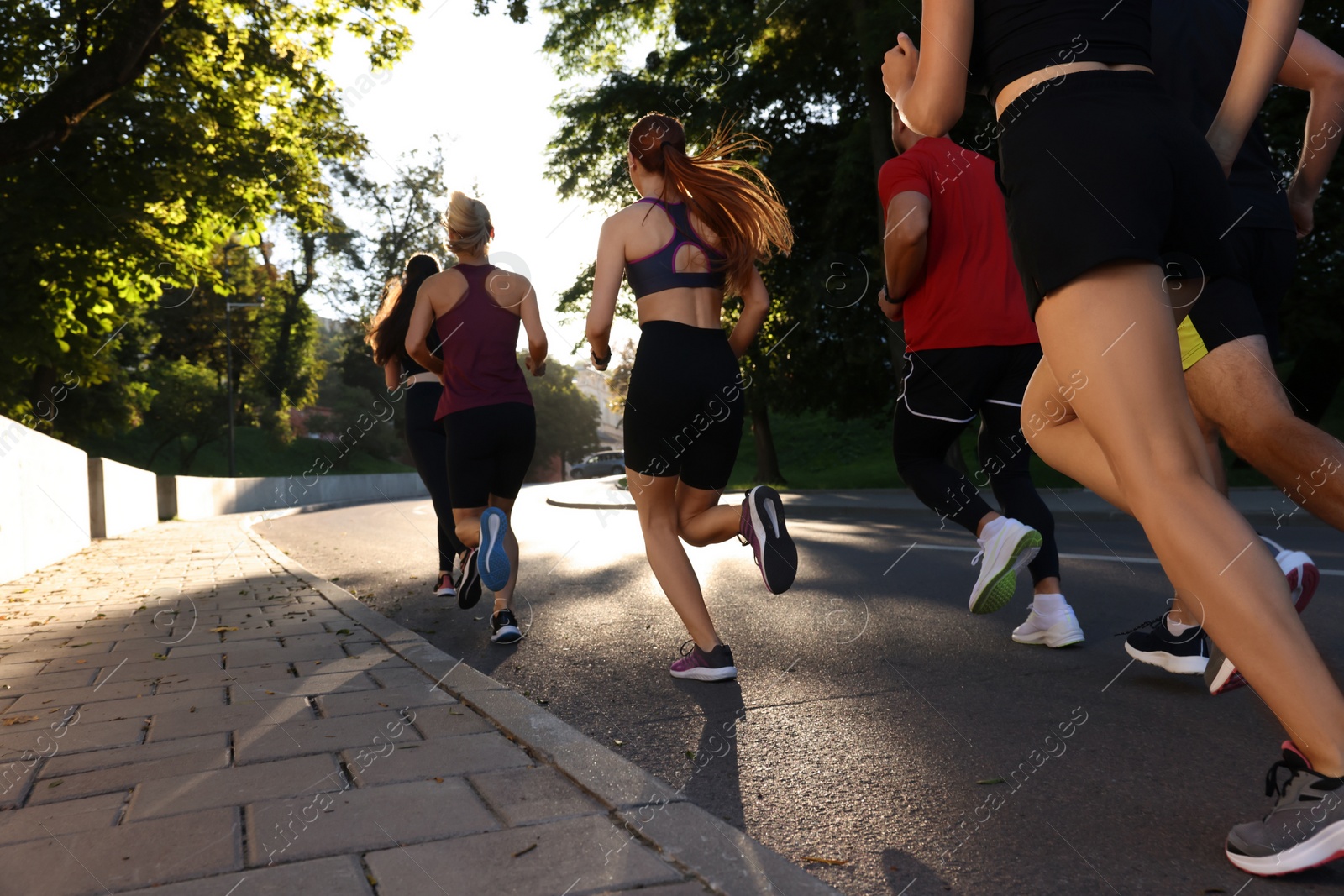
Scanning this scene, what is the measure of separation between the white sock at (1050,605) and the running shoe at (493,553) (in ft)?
7.54

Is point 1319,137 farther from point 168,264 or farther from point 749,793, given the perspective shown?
point 168,264

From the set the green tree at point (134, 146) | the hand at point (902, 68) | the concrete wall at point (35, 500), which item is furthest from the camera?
the green tree at point (134, 146)

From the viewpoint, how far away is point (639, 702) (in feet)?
12.0

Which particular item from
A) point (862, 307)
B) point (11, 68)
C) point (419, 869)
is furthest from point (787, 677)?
point (862, 307)

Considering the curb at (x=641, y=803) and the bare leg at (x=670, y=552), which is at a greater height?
the bare leg at (x=670, y=552)

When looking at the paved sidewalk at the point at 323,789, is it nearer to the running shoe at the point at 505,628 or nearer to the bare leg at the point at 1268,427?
the running shoe at the point at 505,628

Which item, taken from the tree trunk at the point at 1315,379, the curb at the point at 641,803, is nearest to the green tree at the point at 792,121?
the tree trunk at the point at 1315,379

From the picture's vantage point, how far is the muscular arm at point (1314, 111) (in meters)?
2.78

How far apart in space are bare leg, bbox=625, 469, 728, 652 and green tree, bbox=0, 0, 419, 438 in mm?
11811

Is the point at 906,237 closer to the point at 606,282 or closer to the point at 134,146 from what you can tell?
the point at 606,282

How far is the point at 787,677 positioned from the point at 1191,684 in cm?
137

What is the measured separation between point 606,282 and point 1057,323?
2.13 meters

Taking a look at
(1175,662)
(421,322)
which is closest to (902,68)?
(1175,662)

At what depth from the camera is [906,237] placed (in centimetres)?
400
